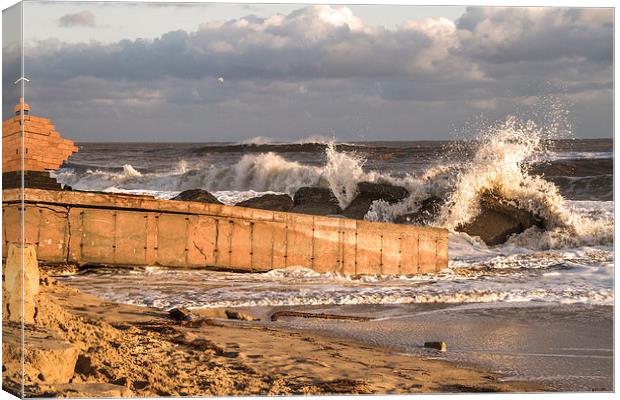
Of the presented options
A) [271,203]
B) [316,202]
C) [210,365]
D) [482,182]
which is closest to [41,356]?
[210,365]

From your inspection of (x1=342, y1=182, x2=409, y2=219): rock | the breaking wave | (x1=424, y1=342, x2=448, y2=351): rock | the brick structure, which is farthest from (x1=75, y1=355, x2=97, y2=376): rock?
(x1=342, y1=182, x2=409, y2=219): rock

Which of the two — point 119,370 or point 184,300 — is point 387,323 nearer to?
point 184,300

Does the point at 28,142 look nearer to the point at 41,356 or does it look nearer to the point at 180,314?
the point at 41,356

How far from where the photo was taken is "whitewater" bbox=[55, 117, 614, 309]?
26.0 ft

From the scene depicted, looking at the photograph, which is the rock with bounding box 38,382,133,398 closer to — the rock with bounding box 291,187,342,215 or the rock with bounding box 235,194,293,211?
the rock with bounding box 291,187,342,215

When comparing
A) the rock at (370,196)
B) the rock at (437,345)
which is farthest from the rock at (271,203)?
the rock at (437,345)

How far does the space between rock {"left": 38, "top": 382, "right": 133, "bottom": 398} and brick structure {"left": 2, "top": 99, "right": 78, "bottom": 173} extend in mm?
1123

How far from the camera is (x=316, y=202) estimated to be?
16312 mm

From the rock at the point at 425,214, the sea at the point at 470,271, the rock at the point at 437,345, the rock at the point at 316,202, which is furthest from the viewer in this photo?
the rock at the point at 316,202

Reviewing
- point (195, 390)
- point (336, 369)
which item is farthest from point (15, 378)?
point (336, 369)

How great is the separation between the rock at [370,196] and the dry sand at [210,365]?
30.2ft

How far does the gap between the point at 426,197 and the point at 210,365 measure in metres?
9.95

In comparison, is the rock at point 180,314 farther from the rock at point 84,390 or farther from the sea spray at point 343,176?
the sea spray at point 343,176

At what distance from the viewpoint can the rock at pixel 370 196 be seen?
1528cm
